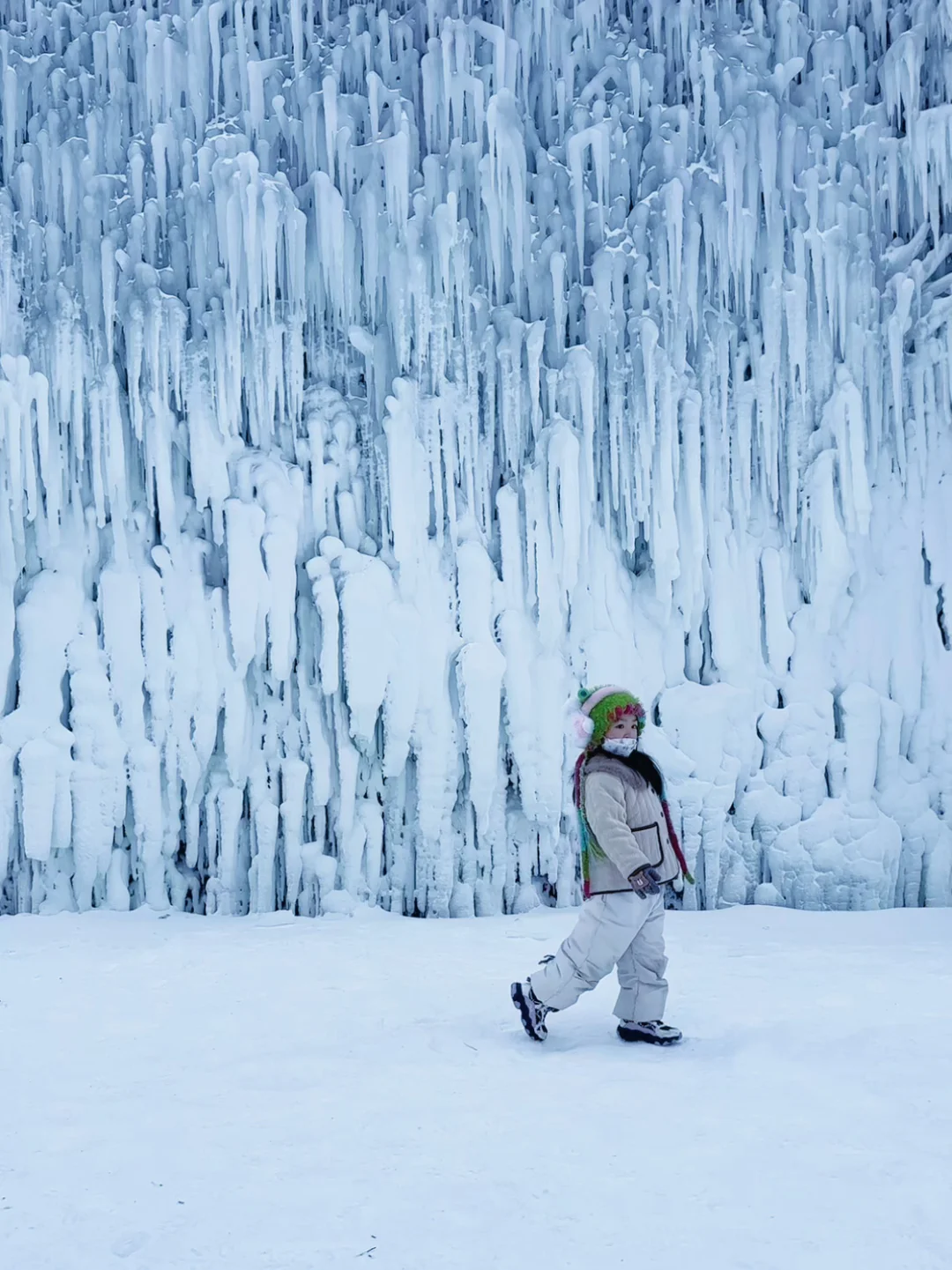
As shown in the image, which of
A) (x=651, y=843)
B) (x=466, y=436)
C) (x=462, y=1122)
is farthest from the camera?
(x=466, y=436)

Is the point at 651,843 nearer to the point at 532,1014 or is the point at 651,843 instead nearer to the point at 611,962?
the point at 611,962

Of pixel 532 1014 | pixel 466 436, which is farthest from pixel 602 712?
pixel 466 436

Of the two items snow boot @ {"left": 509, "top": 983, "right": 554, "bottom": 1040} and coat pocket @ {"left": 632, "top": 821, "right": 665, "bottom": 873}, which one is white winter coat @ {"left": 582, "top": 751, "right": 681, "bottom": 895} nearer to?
coat pocket @ {"left": 632, "top": 821, "right": 665, "bottom": 873}

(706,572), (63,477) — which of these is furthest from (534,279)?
(63,477)

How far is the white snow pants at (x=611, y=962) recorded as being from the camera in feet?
9.68

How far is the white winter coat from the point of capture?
2.95 metres

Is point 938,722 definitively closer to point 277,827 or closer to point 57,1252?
point 277,827

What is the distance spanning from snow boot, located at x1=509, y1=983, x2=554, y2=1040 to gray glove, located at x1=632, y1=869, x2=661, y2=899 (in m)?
0.42

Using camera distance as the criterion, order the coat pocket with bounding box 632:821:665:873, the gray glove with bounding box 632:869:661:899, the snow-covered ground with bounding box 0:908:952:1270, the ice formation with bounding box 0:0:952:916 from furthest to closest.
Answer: the ice formation with bounding box 0:0:952:916
the coat pocket with bounding box 632:821:665:873
the gray glove with bounding box 632:869:661:899
the snow-covered ground with bounding box 0:908:952:1270

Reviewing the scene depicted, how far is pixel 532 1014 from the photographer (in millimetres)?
2961

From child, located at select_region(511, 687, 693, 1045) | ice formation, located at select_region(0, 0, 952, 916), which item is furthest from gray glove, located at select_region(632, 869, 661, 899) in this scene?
ice formation, located at select_region(0, 0, 952, 916)

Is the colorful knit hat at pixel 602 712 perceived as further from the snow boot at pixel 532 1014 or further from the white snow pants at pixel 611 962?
the snow boot at pixel 532 1014

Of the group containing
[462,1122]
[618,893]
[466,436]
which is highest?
[466,436]

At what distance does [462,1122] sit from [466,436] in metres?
4.04
